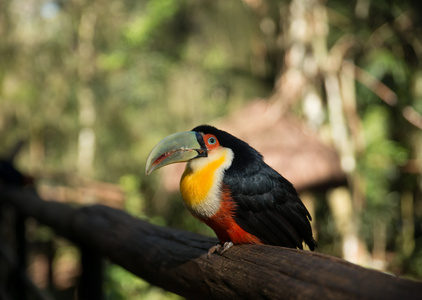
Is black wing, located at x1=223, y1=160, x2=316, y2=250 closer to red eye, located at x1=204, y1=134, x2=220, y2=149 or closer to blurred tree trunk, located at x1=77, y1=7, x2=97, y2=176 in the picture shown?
red eye, located at x1=204, y1=134, x2=220, y2=149

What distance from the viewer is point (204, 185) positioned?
1.70 metres

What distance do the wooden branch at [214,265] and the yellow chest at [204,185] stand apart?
113 mm

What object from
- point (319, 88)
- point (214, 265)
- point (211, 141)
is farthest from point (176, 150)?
point (319, 88)

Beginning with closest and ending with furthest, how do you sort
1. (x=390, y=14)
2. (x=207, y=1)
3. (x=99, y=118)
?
1. (x=390, y=14)
2. (x=207, y=1)
3. (x=99, y=118)

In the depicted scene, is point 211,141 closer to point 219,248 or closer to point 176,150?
point 176,150

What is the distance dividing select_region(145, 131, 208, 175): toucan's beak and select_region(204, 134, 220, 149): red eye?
2 cm

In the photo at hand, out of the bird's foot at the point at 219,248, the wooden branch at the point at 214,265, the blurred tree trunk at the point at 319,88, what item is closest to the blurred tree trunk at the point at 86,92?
the blurred tree trunk at the point at 319,88

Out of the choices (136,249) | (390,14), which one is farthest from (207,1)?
(136,249)

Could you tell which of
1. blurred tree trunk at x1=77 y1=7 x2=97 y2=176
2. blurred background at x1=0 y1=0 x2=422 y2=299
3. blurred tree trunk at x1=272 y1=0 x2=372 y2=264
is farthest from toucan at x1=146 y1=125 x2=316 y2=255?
blurred tree trunk at x1=77 y1=7 x2=97 y2=176

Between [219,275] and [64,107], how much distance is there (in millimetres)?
10775

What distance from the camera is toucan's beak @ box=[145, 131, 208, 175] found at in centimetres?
174

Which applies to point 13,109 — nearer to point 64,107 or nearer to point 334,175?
point 64,107

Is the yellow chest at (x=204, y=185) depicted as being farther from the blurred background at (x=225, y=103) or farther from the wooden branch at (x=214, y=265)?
the blurred background at (x=225, y=103)

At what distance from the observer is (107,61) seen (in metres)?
9.43
